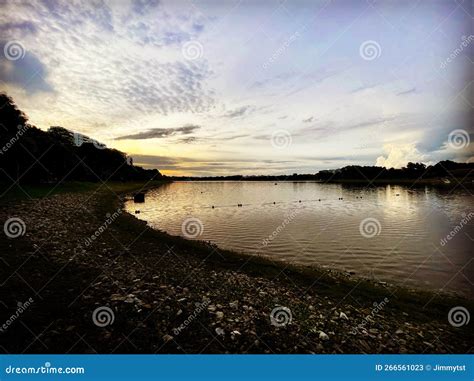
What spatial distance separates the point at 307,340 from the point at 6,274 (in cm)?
954

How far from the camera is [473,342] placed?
752 centimetres

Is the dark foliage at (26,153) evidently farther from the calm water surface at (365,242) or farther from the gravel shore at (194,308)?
the calm water surface at (365,242)

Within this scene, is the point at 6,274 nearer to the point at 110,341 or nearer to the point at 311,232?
the point at 110,341

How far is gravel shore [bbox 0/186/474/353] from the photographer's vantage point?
242 inches

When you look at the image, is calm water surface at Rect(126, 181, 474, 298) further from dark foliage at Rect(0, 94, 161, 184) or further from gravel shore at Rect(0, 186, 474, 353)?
dark foliage at Rect(0, 94, 161, 184)

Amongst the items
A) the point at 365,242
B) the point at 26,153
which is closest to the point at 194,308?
the point at 365,242

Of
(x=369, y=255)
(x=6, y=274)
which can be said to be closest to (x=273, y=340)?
(x=6, y=274)

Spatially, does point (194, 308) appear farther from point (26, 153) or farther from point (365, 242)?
point (26, 153)

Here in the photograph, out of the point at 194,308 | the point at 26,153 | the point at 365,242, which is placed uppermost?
the point at 365,242

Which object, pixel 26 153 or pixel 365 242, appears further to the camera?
pixel 26 153

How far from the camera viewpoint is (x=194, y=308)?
7609 millimetres

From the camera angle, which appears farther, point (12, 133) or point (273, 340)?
point (12, 133)

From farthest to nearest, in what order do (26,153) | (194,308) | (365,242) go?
(26,153) → (365,242) → (194,308)

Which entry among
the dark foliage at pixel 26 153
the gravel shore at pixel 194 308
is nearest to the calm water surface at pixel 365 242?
the gravel shore at pixel 194 308
